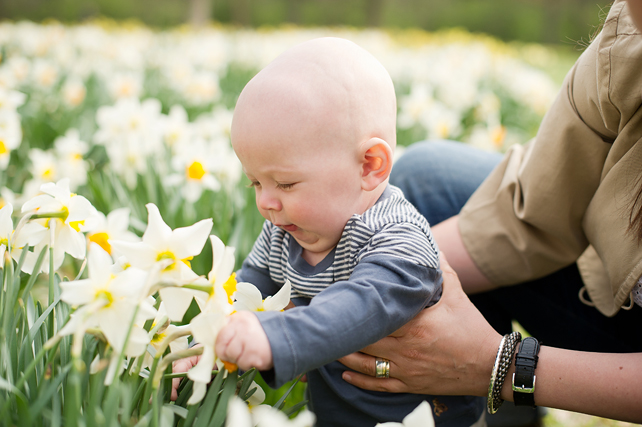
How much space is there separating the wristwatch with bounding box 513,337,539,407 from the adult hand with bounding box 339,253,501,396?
0.06 meters

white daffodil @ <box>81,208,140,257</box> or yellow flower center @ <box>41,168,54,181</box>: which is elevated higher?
white daffodil @ <box>81,208,140,257</box>

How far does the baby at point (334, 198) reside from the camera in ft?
3.15

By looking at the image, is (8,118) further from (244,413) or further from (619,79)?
(619,79)

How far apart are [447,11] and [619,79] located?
2655 cm

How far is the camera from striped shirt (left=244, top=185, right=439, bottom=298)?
110 cm

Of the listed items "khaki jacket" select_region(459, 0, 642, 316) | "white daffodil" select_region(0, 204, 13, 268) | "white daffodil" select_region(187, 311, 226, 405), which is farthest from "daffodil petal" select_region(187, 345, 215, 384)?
"khaki jacket" select_region(459, 0, 642, 316)

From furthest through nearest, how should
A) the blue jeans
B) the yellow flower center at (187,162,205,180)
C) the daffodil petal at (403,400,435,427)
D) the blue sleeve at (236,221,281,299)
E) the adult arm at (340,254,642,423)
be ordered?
the yellow flower center at (187,162,205,180), the blue jeans, the blue sleeve at (236,221,281,299), the adult arm at (340,254,642,423), the daffodil petal at (403,400,435,427)

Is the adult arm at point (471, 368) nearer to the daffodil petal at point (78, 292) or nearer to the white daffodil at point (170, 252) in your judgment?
the white daffodil at point (170, 252)

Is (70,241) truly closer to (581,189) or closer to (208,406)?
(208,406)

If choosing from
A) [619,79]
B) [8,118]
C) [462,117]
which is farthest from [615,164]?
[462,117]

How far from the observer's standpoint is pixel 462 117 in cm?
456

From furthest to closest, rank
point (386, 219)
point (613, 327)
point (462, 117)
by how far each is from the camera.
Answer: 1. point (462, 117)
2. point (613, 327)
3. point (386, 219)

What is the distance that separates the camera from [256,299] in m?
1.09

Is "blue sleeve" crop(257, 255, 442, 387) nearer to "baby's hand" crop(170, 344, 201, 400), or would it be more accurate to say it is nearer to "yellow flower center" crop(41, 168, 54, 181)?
"baby's hand" crop(170, 344, 201, 400)
